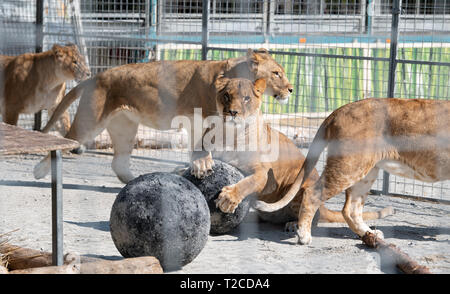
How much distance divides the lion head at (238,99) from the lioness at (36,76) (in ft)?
8.56

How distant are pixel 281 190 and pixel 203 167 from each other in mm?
570

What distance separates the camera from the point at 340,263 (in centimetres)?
343

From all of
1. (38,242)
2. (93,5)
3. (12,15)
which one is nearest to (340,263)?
(38,242)

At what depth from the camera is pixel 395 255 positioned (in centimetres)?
338

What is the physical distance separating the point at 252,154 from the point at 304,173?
298mm

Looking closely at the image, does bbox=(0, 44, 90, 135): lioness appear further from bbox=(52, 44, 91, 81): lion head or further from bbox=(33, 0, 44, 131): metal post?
bbox=(33, 0, 44, 131): metal post

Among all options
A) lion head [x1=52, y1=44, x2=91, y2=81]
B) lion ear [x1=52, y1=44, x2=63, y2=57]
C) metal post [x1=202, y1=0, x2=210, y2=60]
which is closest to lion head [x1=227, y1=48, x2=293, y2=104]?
metal post [x1=202, y1=0, x2=210, y2=60]

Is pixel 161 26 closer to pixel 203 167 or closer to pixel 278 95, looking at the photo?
pixel 278 95

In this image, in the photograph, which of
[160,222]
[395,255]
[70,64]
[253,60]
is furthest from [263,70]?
[70,64]

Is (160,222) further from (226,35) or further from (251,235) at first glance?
(226,35)

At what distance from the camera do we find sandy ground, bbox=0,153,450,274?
11.2 feet

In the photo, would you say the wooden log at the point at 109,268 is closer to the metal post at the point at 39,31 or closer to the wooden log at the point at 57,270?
the wooden log at the point at 57,270

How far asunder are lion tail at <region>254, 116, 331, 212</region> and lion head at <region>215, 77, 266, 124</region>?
369 mm

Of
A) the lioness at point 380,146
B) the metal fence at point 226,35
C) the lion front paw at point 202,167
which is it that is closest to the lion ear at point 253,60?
Result: the metal fence at point 226,35
